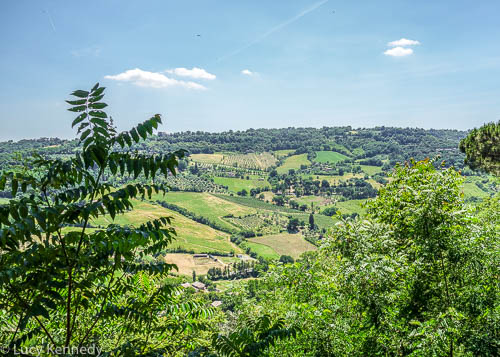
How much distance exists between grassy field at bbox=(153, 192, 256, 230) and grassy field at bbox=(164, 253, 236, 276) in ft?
116

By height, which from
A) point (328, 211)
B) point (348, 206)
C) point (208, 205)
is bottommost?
point (328, 211)

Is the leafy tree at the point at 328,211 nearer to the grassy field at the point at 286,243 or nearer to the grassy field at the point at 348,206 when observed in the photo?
the grassy field at the point at 348,206

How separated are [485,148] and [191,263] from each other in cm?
10611

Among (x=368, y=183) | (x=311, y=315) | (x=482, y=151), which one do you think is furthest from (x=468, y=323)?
(x=368, y=183)

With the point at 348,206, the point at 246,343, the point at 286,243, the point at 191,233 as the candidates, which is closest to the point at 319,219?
the point at 348,206

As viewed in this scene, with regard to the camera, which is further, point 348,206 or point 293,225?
point 348,206

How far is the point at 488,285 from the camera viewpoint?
6996mm

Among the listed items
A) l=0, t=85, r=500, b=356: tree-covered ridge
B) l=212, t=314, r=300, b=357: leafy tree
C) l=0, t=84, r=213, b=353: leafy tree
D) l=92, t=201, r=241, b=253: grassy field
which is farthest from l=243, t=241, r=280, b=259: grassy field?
l=0, t=84, r=213, b=353: leafy tree

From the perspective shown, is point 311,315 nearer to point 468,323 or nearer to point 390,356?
point 390,356

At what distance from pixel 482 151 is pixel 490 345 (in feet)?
87.7

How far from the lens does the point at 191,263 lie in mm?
117062

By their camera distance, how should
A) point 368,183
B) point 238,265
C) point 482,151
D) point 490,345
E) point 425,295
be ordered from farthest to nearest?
1. point 368,183
2. point 238,265
3. point 482,151
4. point 425,295
5. point 490,345

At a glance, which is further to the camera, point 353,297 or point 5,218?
point 353,297

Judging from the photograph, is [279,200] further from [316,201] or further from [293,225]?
[293,225]
